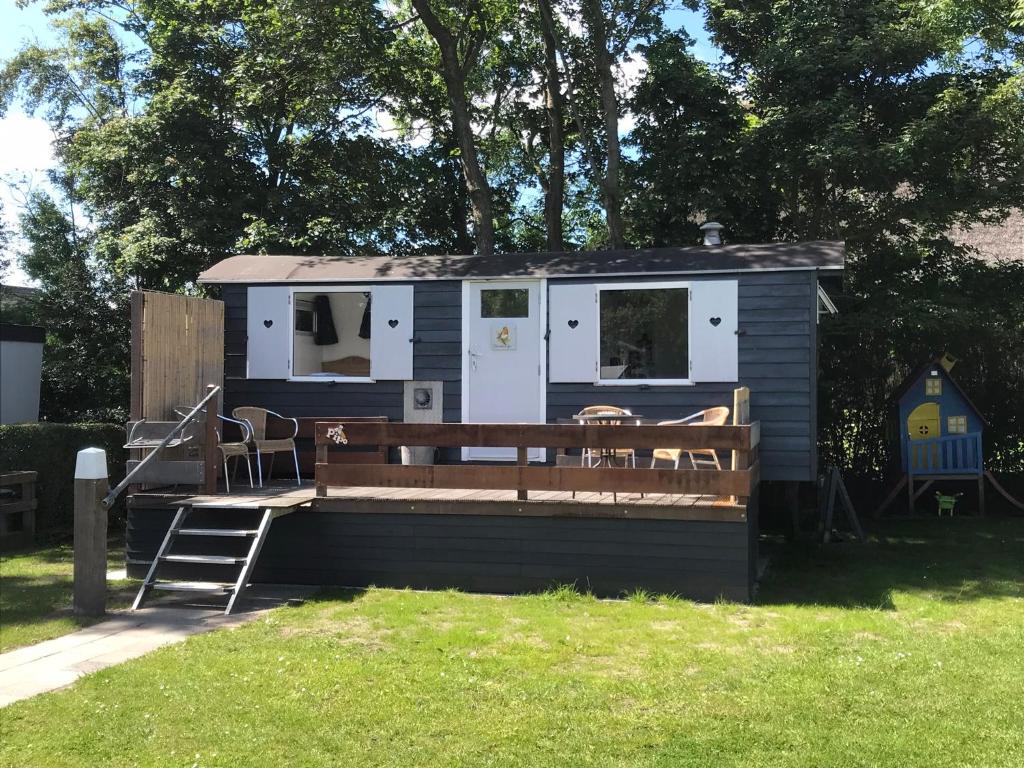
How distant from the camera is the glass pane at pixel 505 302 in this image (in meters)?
8.72

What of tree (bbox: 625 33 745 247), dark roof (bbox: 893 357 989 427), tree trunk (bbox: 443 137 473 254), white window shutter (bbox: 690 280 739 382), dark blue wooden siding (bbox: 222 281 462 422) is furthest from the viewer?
tree trunk (bbox: 443 137 473 254)

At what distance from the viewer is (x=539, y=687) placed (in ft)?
14.6

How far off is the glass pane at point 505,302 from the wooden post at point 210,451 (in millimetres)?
2748

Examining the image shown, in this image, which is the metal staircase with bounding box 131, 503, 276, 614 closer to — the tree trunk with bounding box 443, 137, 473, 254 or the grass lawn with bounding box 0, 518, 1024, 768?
the grass lawn with bounding box 0, 518, 1024, 768

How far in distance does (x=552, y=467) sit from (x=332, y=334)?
355 cm

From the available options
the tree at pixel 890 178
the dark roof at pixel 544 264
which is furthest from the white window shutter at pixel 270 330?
the tree at pixel 890 178

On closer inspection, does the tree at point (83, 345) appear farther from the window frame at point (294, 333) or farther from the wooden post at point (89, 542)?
the wooden post at point (89, 542)

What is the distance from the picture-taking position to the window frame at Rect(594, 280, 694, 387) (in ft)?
26.9

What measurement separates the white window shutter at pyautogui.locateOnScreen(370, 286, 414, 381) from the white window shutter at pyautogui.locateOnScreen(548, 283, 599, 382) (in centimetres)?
145

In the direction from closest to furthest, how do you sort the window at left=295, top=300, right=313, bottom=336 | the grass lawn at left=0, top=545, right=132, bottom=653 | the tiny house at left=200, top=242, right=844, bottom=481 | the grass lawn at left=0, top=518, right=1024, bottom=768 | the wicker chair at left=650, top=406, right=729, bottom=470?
1. the grass lawn at left=0, top=518, right=1024, bottom=768
2. the grass lawn at left=0, top=545, right=132, bottom=653
3. the wicker chair at left=650, top=406, right=729, bottom=470
4. the tiny house at left=200, top=242, right=844, bottom=481
5. the window at left=295, top=300, right=313, bottom=336

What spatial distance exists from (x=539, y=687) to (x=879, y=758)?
5.30 ft

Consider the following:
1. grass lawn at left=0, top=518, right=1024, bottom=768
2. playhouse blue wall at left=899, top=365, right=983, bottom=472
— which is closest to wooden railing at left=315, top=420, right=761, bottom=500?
grass lawn at left=0, top=518, right=1024, bottom=768

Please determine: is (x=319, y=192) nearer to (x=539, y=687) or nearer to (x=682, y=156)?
(x=682, y=156)

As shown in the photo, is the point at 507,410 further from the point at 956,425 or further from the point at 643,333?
the point at 956,425
